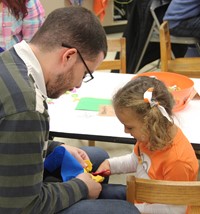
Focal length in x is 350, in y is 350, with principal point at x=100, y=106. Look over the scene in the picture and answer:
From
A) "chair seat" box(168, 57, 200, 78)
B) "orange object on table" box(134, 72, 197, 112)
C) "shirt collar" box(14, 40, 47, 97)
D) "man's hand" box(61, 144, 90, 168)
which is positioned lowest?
"man's hand" box(61, 144, 90, 168)

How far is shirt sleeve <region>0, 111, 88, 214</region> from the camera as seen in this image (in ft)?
3.07

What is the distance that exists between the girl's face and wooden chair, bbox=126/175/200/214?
1.02 ft

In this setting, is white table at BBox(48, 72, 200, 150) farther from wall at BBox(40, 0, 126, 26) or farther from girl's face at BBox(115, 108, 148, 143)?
wall at BBox(40, 0, 126, 26)

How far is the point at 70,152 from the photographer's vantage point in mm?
1458

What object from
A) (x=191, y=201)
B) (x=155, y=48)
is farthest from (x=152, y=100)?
(x=155, y=48)

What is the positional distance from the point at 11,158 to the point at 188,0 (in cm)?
238

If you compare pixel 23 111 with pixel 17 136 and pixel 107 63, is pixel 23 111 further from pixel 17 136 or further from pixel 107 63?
pixel 107 63

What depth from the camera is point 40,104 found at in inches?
38.4

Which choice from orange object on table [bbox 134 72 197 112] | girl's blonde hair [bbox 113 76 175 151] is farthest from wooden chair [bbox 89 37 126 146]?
girl's blonde hair [bbox 113 76 175 151]

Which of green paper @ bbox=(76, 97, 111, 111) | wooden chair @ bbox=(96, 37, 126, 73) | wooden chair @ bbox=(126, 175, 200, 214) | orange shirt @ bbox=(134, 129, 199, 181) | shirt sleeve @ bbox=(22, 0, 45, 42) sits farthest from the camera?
shirt sleeve @ bbox=(22, 0, 45, 42)

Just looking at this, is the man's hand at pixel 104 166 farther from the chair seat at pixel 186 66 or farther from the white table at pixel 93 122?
the chair seat at pixel 186 66

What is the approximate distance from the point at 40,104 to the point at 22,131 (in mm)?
92

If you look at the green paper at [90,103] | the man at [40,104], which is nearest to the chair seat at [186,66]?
the green paper at [90,103]

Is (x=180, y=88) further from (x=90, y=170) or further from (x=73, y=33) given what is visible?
(x=73, y=33)
